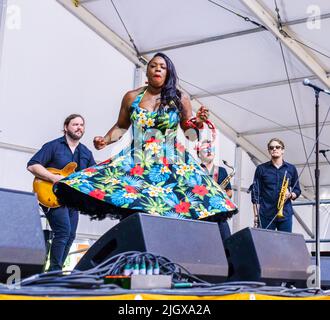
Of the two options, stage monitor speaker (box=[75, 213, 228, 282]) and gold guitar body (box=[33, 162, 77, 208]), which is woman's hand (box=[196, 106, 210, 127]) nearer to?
stage monitor speaker (box=[75, 213, 228, 282])

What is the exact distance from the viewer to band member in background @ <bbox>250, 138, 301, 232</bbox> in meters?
5.41

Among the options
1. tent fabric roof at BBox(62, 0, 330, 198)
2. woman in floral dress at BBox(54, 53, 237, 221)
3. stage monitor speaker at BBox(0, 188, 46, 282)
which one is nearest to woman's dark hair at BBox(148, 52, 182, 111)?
woman in floral dress at BBox(54, 53, 237, 221)

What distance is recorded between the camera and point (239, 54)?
8180 mm

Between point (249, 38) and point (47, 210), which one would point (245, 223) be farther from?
point (47, 210)

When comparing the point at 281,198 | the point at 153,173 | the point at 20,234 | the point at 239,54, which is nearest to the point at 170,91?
the point at 153,173

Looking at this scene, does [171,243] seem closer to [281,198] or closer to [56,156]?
[56,156]

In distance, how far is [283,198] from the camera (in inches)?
212

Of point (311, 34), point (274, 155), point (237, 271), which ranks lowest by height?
point (237, 271)

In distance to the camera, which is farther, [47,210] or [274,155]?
[274,155]

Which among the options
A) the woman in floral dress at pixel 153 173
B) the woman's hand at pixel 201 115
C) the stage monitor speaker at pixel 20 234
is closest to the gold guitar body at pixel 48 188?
the woman in floral dress at pixel 153 173

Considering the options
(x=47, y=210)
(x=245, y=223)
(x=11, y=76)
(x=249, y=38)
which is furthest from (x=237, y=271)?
(x=245, y=223)

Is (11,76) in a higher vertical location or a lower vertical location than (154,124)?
higher

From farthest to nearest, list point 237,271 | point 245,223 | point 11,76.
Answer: point 245,223 → point 11,76 → point 237,271

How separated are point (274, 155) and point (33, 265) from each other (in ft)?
12.7
